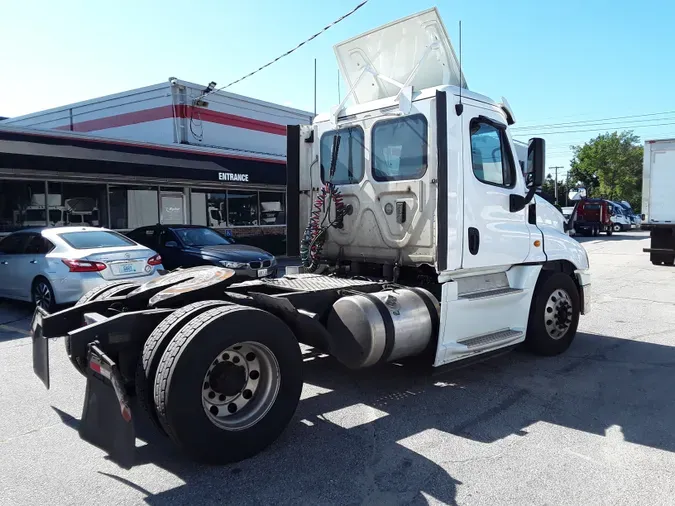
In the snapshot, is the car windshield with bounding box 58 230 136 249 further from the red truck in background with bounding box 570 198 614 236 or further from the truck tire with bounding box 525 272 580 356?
the red truck in background with bounding box 570 198 614 236

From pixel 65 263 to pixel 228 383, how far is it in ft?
19.2

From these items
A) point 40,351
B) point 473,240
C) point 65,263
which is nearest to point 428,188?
point 473,240

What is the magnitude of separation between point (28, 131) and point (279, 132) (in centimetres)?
948

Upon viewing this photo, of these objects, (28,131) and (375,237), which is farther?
(28,131)

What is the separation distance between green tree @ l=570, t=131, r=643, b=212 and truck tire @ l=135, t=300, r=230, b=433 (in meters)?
71.9

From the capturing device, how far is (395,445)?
3.96 metres

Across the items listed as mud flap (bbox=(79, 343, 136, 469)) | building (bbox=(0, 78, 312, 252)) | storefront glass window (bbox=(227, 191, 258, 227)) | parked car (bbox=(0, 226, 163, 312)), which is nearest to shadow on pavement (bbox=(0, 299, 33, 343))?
parked car (bbox=(0, 226, 163, 312))

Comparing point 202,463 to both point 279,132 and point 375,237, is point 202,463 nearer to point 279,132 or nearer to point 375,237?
point 375,237

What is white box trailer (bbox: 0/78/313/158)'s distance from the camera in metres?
17.2

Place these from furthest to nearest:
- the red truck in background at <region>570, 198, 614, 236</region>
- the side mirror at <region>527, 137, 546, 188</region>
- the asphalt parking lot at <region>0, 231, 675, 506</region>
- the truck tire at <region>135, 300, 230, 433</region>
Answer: the red truck in background at <region>570, 198, 614, 236</region> → the side mirror at <region>527, 137, 546, 188</region> → the truck tire at <region>135, 300, 230, 433</region> → the asphalt parking lot at <region>0, 231, 675, 506</region>

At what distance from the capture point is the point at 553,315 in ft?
20.3

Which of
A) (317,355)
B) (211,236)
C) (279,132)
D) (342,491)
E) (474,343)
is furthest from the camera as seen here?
(279,132)

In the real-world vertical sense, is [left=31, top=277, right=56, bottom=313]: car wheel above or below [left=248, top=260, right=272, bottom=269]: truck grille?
below

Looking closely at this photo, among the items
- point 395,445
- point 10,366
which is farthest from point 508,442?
point 10,366
